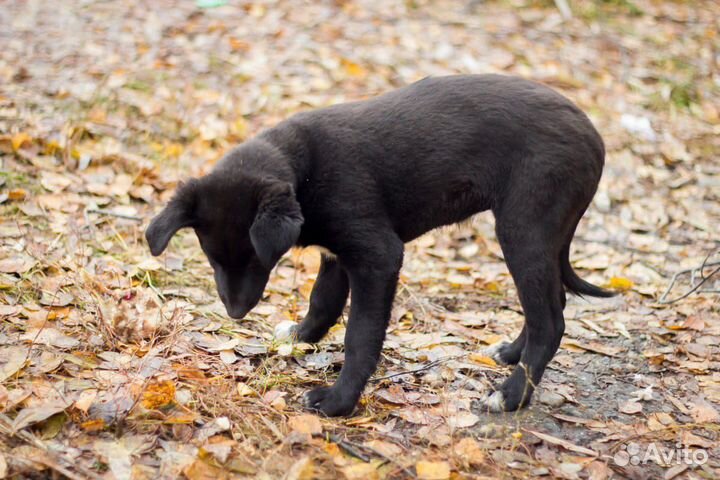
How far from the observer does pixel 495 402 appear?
4.09m

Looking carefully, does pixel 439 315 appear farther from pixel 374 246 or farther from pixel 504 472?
pixel 504 472

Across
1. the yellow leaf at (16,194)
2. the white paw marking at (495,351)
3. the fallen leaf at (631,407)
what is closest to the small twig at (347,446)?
the white paw marking at (495,351)

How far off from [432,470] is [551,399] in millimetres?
1135

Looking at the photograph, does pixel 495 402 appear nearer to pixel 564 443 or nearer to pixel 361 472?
pixel 564 443

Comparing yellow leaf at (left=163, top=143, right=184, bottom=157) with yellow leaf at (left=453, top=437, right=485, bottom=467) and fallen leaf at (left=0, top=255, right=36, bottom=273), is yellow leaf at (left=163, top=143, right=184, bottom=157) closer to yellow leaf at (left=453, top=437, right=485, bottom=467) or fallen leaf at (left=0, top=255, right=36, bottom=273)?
fallen leaf at (left=0, top=255, right=36, bottom=273)

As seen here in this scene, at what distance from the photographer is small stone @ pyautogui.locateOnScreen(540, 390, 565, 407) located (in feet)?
13.8

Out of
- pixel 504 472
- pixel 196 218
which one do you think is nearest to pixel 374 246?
pixel 196 218

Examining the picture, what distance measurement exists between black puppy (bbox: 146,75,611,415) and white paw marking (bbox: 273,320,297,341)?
2.13ft

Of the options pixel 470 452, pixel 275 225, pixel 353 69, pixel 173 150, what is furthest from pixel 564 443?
pixel 353 69

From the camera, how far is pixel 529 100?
4125 mm

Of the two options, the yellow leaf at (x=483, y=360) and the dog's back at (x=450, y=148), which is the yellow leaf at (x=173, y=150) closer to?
the dog's back at (x=450, y=148)

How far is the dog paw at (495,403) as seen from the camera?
4.07m

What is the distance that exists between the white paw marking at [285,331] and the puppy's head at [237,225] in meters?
0.66

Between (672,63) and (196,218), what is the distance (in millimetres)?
7479
